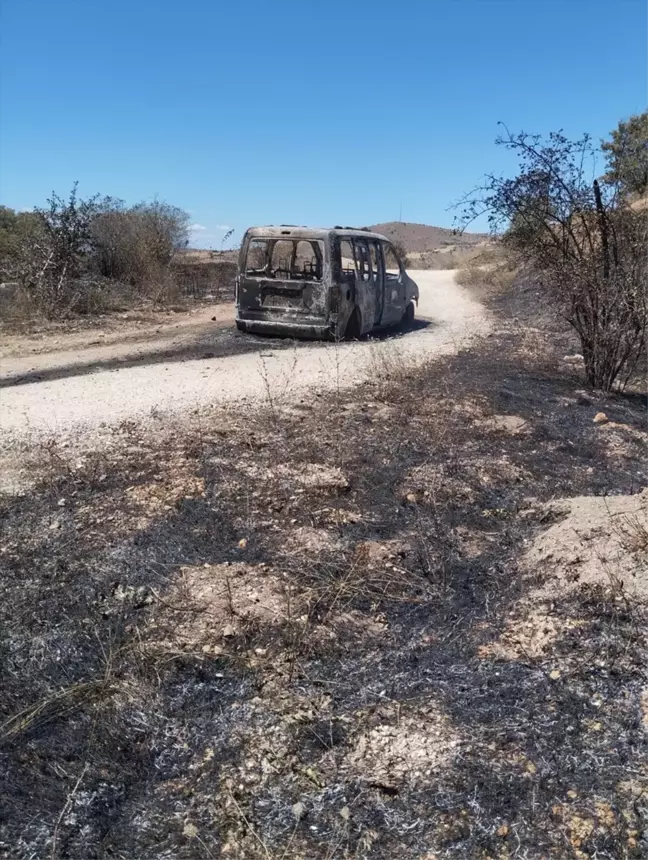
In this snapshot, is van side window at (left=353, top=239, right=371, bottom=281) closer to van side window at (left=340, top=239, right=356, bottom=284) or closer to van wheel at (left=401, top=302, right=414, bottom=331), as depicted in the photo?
van side window at (left=340, top=239, right=356, bottom=284)

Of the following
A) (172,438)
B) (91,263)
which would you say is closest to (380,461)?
(172,438)

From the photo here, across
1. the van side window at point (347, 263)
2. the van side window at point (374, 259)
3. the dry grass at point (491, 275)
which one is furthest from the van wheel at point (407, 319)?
the dry grass at point (491, 275)

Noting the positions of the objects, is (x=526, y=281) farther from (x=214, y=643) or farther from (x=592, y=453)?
(x=214, y=643)

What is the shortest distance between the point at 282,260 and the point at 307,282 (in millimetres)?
842

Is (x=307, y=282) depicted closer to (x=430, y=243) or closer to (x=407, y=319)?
(x=407, y=319)

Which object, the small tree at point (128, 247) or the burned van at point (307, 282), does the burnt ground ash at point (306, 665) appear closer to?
the burned van at point (307, 282)

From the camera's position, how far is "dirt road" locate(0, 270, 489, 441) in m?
7.14

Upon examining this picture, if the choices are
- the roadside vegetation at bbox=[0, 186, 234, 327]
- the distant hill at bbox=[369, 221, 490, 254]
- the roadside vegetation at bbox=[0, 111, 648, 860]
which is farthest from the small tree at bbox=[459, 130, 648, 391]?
the distant hill at bbox=[369, 221, 490, 254]

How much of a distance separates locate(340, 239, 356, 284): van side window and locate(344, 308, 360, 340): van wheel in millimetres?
550

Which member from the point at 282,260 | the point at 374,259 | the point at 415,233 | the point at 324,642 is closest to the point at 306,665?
the point at 324,642

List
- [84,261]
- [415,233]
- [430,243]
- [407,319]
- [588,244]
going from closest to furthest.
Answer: [588,244]
[407,319]
[84,261]
[430,243]
[415,233]

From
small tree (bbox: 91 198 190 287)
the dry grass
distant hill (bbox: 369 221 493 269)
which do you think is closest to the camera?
small tree (bbox: 91 198 190 287)

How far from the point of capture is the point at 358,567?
4074mm

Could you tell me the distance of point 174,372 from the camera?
29.7ft
